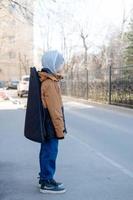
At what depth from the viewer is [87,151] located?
1049 cm

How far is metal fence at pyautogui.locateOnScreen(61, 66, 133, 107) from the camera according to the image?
80.6 feet

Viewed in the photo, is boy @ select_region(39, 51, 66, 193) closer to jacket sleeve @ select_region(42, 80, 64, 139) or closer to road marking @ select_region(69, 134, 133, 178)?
jacket sleeve @ select_region(42, 80, 64, 139)

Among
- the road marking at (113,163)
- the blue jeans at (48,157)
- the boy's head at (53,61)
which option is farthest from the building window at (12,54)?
the blue jeans at (48,157)

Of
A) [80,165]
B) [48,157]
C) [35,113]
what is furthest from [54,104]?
[80,165]

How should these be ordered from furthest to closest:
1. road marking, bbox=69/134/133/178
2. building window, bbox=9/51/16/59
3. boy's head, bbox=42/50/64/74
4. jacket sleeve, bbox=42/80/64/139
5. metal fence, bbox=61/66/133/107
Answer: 1. building window, bbox=9/51/16/59
2. metal fence, bbox=61/66/133/107
3. road marking, bbox=69/134/133/178
4. boy's head, bbox=42/50/64/74
5. jacket sleeve, bbox=42/80/64/139

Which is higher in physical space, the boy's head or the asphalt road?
the boy's head

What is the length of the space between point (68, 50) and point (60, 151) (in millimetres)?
42429

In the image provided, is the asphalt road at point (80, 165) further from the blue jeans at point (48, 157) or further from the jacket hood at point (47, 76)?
the jacket hood at point (47, 76)

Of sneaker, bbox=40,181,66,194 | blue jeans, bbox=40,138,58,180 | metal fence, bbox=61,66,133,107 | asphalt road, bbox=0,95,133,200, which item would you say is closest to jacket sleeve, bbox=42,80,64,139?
blue jeans, bbox=40,138,58,180

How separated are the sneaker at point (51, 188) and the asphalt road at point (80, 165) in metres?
0.09

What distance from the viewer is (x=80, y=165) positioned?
8.76 metres

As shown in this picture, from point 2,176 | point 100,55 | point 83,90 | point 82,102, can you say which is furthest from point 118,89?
point 100,55

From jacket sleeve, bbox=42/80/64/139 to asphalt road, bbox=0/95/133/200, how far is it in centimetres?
86

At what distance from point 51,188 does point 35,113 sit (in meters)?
0.99
